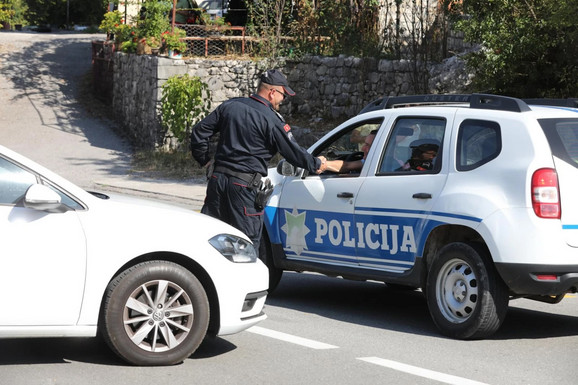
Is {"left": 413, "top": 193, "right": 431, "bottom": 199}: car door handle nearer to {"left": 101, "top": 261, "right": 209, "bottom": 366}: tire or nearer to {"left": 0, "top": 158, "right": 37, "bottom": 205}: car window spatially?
{"left": 101, "top": 261, "right": 209, "bottom": 366}: tire

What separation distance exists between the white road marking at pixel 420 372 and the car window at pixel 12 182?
7.90ft

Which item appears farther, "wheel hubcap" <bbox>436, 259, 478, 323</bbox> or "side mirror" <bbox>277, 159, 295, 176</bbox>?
"side mirror" <bbox>277, 159, 295, 176</bbox>

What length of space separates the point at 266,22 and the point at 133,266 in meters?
19.8

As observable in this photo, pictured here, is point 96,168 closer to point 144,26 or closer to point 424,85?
point 144,26

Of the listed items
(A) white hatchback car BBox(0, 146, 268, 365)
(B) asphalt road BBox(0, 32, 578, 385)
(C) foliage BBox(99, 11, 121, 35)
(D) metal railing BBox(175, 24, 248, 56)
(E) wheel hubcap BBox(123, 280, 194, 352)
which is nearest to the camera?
(A) white hatchback car BBox(0, 146, 268, 365)

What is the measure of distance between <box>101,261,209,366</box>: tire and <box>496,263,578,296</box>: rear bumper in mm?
2116

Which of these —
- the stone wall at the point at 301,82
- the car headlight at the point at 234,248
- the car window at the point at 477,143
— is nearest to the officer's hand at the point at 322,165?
the car window at the point at 477,143

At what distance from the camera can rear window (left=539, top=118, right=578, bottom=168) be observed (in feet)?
23.7

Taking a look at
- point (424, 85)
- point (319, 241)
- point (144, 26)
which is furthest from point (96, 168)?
point (319, 241)

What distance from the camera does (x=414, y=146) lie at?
26.8 feet

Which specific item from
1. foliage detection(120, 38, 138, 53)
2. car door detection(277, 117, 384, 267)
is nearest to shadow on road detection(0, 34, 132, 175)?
foliage detection(120, 38, 138, 53)

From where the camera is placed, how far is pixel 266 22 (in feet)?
84.4

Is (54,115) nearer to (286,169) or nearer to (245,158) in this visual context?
(286,169)

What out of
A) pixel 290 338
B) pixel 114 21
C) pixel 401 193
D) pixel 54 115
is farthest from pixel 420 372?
pixel 54 115
